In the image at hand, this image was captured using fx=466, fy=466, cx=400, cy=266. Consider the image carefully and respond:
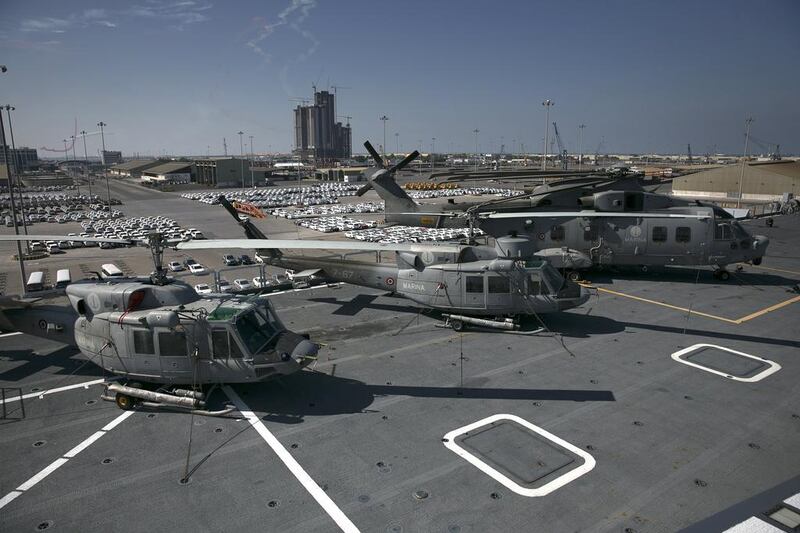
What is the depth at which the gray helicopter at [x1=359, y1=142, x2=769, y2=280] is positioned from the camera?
2452 centimetres

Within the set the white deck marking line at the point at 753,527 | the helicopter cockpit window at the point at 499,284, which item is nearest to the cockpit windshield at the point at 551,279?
the helicopter cockpit window at the point at 499,284

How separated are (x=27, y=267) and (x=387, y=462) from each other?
5577 centimetres

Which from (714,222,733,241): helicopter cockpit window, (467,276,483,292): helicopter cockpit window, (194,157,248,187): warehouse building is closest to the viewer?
(467,276,483,292): helicopter cockpit window

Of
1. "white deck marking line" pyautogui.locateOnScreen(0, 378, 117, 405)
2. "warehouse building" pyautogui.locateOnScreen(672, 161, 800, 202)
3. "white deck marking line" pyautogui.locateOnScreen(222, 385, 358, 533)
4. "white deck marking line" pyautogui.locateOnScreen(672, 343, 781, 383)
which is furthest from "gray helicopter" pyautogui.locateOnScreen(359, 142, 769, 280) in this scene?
"warehouse building" pyautogui.locateOnScreen(672, 161, 800, 202)

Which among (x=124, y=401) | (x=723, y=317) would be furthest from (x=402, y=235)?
(x=124, y=401)

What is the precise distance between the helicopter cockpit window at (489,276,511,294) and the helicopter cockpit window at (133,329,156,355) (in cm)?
1142

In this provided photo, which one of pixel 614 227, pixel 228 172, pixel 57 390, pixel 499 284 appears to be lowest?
pixel 57 390

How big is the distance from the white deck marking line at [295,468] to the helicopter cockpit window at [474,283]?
9113 mm

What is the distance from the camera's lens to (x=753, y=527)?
7473 millimetres

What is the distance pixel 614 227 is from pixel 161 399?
23260 millimetres

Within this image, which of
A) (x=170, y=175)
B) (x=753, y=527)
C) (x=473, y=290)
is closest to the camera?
(x=753, y=527)

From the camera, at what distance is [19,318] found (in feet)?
46.9

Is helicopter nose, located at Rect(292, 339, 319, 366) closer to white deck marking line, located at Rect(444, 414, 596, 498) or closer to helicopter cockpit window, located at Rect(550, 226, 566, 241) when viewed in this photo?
white deck marking line, located at Rect(444, 414, 596, 498)

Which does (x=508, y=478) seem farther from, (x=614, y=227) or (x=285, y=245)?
(x=614, y=227)
